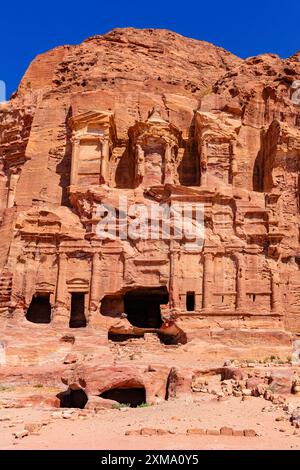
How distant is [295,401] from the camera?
20828mm

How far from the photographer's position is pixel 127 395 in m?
25.5

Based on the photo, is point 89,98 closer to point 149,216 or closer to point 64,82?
point 64,82

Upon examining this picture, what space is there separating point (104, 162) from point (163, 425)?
24699mm

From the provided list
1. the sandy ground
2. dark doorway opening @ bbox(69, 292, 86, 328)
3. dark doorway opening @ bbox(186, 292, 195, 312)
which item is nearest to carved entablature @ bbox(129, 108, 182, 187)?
dark doorway opening @ bbox(186, 292, 195, 312)

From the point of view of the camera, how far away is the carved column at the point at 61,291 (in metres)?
35.8

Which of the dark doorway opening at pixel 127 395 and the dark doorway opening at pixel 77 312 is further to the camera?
the dark doorway opening at pixel 77 312

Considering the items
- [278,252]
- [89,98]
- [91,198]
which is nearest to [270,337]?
[278,252]

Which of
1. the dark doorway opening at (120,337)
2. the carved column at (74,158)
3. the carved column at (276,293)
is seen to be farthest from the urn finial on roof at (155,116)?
the dark doorway opening at (120,337)

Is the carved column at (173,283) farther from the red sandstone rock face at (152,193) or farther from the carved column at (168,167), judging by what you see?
the carved column at (168,167)

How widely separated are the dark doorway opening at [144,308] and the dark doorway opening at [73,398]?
13407 mm

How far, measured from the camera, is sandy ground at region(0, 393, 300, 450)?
14.6 meters

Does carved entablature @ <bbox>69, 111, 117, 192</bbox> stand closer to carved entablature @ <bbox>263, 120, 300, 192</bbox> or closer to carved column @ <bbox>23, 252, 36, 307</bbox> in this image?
carved column @ <bbox>23, 252, 36, 307</bbox>

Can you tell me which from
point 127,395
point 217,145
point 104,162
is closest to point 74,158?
point 104,162

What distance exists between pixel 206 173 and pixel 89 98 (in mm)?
10367
